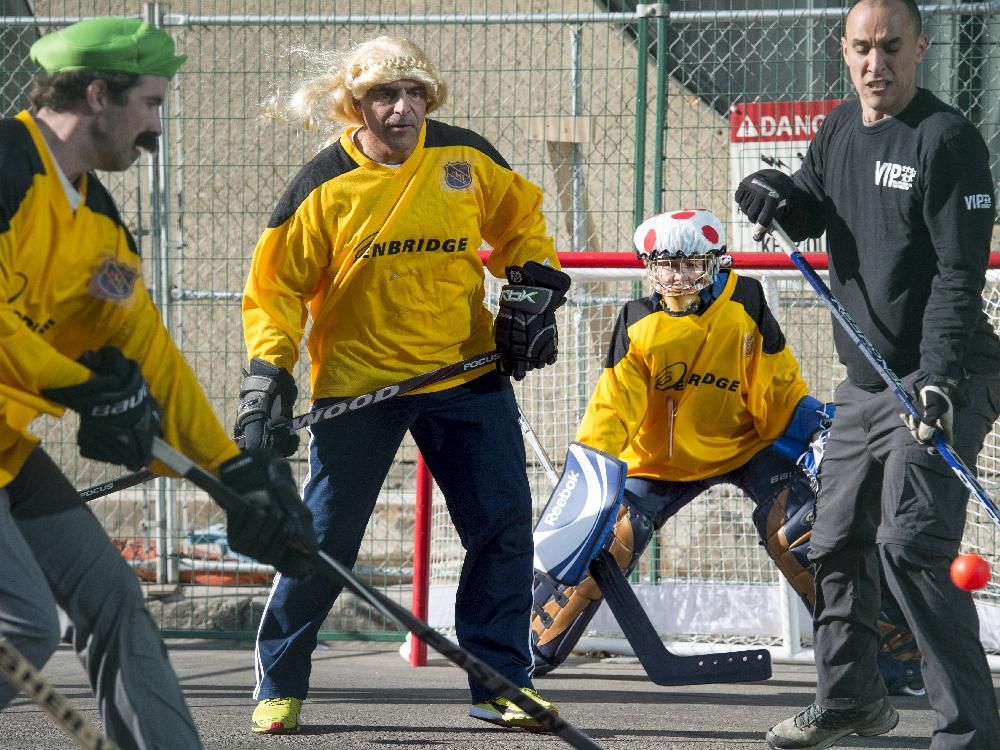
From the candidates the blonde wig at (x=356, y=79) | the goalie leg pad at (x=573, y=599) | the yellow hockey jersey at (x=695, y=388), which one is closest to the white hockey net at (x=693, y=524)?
the yellow hockey jersey at (x=695, y=388)

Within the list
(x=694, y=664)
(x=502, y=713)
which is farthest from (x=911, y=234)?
(x=502, y=713)

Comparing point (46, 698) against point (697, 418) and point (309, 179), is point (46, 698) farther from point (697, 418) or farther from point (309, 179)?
point (697, 418)

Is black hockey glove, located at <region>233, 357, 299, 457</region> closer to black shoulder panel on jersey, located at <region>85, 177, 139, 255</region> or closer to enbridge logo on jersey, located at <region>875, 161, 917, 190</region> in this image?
black shoulder panel on jersey, located at <region>85, 177, 139, 255</region>

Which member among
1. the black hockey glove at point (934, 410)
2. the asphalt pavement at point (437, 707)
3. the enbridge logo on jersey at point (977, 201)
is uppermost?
the enbridge logo on jersey at point (977, 201)

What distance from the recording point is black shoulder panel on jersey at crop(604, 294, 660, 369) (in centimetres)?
492

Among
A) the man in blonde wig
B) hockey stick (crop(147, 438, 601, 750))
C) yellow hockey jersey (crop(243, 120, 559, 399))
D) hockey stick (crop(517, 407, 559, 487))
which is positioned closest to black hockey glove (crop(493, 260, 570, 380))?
the man in blonde wig

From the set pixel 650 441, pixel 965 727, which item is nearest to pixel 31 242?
pixel 965 727

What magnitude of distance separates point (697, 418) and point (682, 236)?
0.60 m

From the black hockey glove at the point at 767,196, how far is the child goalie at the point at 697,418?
31.6 inches

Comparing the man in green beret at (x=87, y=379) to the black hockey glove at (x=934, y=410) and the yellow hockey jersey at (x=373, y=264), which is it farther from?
the black hockey glove at (x=934, y=410)

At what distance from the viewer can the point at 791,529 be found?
482cm

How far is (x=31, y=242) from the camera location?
2.60 m

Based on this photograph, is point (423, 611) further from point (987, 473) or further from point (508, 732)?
point (987, 473)

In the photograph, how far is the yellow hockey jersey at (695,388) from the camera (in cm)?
487
